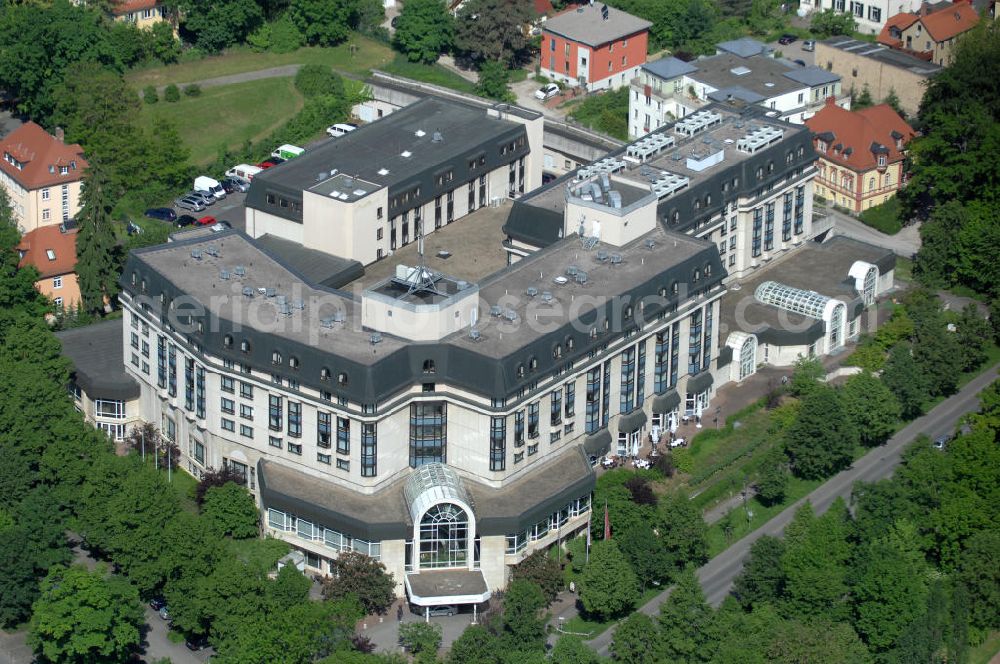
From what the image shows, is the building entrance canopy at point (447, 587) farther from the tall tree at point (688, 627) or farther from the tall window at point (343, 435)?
the tall tree at point (688, 627)

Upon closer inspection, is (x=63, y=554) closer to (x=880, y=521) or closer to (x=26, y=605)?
(x=26, y=605)

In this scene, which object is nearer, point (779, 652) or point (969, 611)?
point (779, 652)

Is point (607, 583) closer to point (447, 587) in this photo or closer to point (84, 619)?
point (447, 587)

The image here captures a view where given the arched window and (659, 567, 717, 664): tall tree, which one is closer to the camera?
(659, 567, 717, 664): tall tree

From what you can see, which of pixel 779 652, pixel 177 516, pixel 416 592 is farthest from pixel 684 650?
pixel 177 516

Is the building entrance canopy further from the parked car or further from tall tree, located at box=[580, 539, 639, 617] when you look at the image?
the parked car

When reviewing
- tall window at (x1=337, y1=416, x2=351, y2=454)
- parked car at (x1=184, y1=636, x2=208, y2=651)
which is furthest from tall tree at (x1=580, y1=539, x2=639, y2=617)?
parked car at (x1=184, y1=636, x2=208, y2=651)

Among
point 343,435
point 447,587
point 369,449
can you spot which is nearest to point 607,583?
point 447,587
